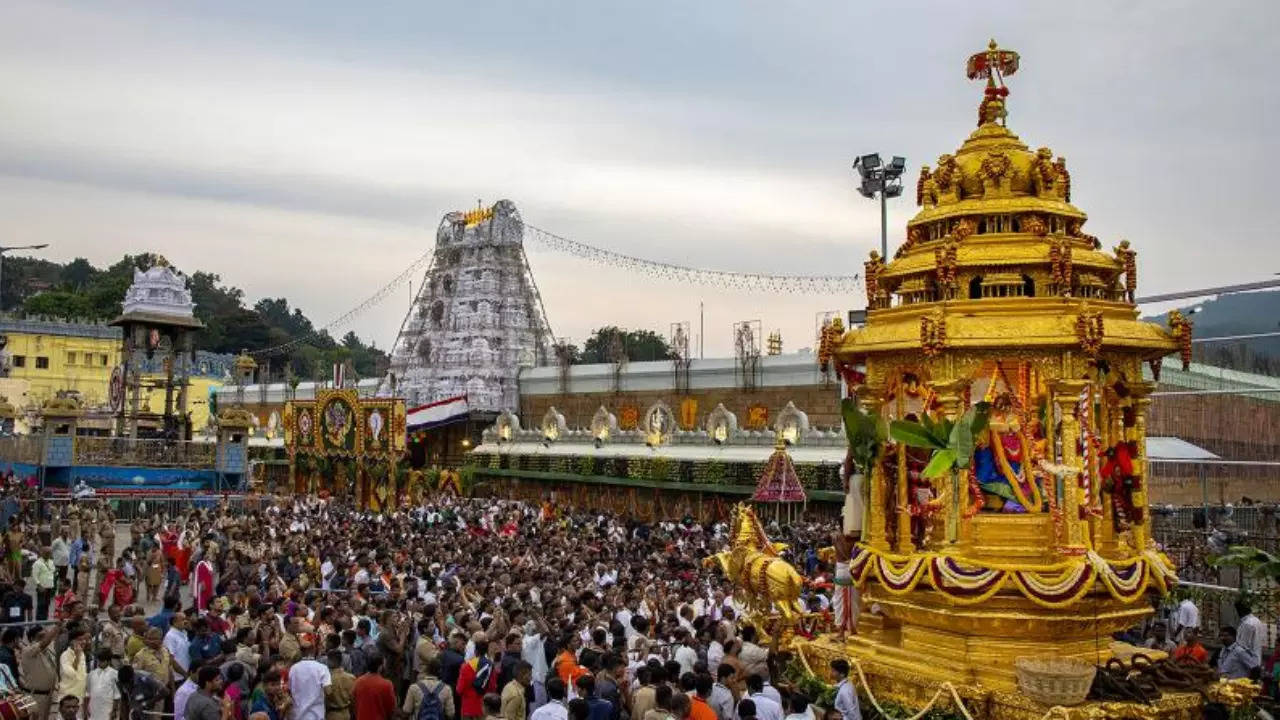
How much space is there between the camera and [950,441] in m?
9.32

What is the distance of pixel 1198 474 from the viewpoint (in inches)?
819

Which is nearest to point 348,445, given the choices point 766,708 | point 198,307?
point 766,708

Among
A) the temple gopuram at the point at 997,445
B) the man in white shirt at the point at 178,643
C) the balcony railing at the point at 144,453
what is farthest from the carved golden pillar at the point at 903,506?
the balcony railing at the point at 144,453

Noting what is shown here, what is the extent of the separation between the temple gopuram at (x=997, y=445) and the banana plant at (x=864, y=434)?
2 centimetres

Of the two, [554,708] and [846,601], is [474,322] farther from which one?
[554,708]

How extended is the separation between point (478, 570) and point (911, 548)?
7.83 meters

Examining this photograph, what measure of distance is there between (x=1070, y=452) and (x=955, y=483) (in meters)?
1.04

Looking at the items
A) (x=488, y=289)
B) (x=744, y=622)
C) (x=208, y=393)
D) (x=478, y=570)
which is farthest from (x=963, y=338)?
(x=208, y=393)

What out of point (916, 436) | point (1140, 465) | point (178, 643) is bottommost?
point (178, 643)

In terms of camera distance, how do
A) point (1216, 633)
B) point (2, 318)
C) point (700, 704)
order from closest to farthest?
point (700, 704) < point (1216, 633) < point (2, 318)

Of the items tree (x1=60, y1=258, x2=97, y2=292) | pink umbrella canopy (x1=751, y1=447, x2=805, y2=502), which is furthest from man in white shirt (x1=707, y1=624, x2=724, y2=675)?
tree (x1=60, y1=258, x2=97, y2=292)

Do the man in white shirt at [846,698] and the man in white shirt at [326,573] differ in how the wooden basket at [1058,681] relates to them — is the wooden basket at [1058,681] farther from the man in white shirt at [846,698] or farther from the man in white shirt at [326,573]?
the man in white shirt at [326,573]

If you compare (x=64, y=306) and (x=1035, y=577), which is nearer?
(x=1035, y=577)

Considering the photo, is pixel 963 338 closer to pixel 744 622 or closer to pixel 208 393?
pixel 744 622
